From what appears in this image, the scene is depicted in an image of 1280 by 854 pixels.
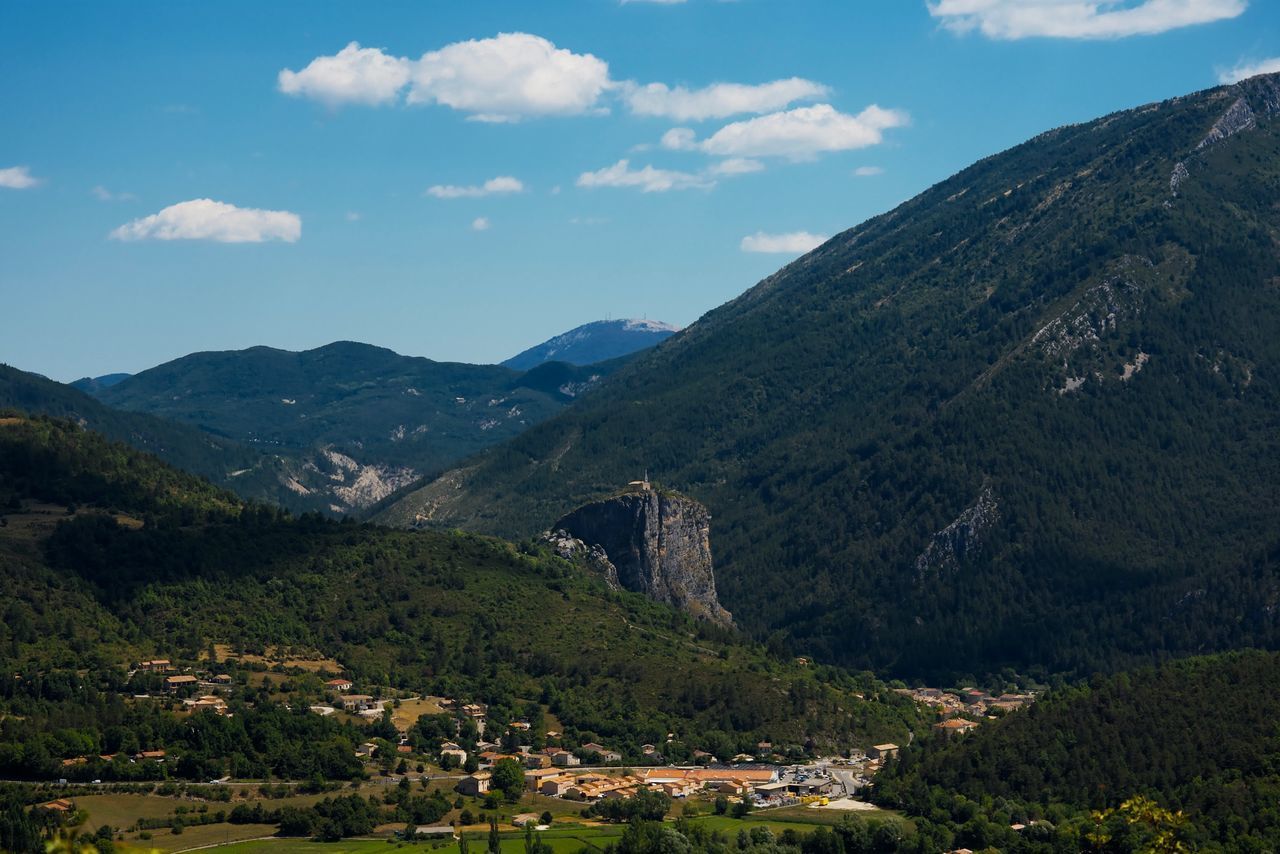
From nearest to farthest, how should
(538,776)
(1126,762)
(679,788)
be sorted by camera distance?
(1126,762) < (679,788) < (538,776)

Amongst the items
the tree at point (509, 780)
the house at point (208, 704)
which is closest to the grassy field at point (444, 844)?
the tree at point (509, 780)

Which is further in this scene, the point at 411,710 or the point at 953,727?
the point at 953,727

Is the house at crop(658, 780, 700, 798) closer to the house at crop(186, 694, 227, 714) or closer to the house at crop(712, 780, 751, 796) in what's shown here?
the house at crop(712, 780, 751, 796)

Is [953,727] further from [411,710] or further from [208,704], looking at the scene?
[208,704]

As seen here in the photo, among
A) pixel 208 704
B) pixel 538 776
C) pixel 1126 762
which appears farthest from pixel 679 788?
pixel 208 704

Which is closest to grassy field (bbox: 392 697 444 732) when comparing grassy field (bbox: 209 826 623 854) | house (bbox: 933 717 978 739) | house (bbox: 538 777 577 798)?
house (bbox: 538 777 577 798)

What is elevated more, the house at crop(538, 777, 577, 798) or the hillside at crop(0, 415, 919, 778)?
the hillside at crop(0, 415, 919, 778)
